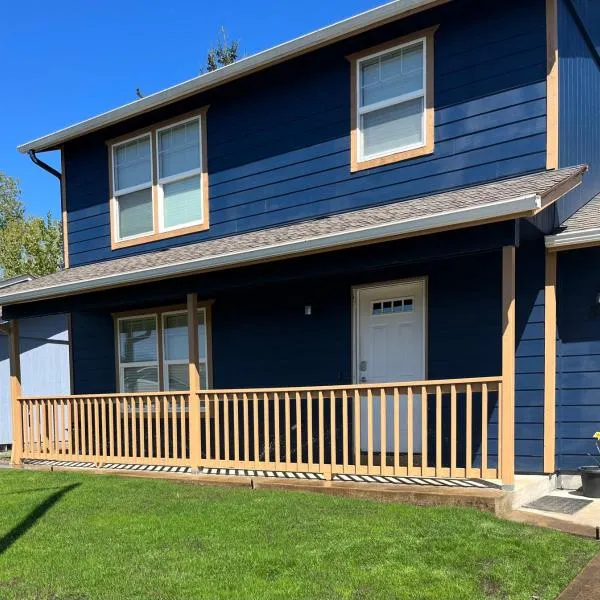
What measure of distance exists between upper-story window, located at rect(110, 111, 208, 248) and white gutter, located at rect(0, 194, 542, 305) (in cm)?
170

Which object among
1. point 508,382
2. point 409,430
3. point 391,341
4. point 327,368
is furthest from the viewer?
point 327,368

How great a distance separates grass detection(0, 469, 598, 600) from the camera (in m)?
3.32

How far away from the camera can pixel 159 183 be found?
8547 millimetres

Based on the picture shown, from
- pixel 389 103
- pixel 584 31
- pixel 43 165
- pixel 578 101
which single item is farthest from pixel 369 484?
pixel 43 165

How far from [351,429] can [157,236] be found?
411cm

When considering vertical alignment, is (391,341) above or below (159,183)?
below

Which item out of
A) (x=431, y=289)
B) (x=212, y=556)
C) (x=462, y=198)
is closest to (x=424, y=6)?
(x=462, y=198)

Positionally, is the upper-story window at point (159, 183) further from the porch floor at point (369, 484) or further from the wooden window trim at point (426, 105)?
the porch floor at point (369, 484)

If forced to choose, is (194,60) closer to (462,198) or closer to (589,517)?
(462,198)

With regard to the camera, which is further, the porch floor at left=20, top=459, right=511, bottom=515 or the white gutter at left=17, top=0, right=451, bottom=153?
the white gutter at left=17, top=0, right=451, bottom=153

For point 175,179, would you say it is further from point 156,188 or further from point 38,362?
point 38,362

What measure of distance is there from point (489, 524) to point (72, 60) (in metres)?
17.2

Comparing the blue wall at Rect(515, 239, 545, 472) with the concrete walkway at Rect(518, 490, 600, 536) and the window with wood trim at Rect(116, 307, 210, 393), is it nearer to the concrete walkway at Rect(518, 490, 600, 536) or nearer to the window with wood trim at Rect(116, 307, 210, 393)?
the concrete walkway at Rect(518, 490, 600, 536)

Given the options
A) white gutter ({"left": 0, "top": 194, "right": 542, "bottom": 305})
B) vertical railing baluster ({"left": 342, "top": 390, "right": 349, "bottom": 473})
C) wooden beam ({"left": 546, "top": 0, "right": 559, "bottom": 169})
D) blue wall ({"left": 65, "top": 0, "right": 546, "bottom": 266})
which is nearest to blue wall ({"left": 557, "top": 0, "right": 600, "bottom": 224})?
wooden beam ({"left": 546, "top": 0, "right": 559, "bottom": 169})
